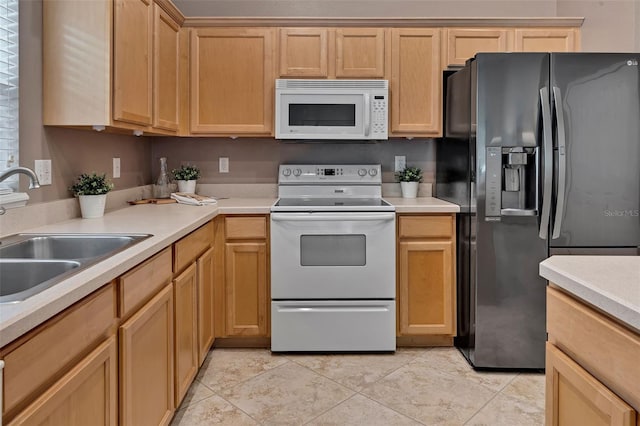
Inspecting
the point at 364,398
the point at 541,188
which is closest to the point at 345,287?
the point at 364,398

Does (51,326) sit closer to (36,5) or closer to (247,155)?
(36,5)

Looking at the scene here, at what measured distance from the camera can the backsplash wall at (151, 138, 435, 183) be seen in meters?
3.47

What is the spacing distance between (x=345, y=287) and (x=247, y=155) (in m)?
1.28

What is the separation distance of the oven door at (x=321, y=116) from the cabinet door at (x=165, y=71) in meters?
0.64

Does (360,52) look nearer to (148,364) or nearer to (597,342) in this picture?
(148,364)

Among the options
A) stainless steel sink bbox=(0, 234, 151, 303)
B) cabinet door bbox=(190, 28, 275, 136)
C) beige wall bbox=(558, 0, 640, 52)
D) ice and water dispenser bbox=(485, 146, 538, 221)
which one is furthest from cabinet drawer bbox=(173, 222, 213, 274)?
beige wall bbox=(558, 0, 640, 52)

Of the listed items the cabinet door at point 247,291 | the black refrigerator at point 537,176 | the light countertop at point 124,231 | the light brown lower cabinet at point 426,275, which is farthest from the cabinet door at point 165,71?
the black refrigerator at point 537,176

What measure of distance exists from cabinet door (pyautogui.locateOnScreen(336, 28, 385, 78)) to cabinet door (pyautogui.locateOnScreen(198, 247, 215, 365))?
1468mm

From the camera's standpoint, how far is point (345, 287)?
2.82 meters

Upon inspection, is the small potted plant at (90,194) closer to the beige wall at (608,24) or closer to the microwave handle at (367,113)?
the microwave handle at (367,113)

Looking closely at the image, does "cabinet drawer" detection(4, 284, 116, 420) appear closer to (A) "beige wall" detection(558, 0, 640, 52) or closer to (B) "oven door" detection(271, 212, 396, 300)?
(B) "oven door" detection(271, 212, 396, 300)

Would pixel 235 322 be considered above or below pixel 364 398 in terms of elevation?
above

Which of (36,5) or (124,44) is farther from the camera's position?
(124,44)

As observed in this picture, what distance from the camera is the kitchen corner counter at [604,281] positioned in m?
0.90
